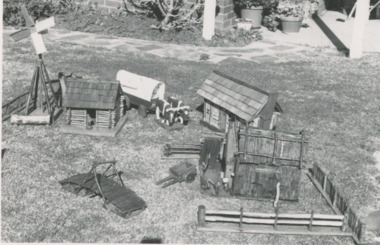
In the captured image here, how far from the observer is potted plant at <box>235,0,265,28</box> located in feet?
65.0

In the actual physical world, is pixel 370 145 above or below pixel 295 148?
below

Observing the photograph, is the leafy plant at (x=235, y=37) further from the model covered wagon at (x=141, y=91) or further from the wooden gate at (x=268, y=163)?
the wooden gate at (x=268, y=163)

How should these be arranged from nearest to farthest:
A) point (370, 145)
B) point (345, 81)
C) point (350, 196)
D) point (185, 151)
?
point (350, 196) < point (185, 151) < point (370, 145) < point (345, 81)

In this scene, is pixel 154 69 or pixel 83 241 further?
pixel 154 69

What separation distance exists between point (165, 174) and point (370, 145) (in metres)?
4.40

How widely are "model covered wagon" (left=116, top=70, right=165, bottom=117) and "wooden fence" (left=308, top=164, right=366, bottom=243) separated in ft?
12.8

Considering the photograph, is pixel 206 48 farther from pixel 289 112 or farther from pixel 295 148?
pixel 295 148

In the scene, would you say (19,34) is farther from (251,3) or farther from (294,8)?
(294,8)

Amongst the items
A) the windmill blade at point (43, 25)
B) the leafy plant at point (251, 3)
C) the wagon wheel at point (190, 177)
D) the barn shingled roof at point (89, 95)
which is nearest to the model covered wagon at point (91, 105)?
the barn shingled roof at point (89, 95)

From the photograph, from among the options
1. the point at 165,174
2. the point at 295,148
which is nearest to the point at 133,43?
the point at 165,174

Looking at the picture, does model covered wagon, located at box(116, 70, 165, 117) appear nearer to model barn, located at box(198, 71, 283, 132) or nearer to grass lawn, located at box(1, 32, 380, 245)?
grass lawn, located at box(1, 32, 380, 245)

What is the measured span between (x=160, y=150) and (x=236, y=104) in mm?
1703

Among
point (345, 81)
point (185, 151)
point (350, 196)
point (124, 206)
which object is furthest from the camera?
point (345, 81)

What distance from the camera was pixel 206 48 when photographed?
17641mm
